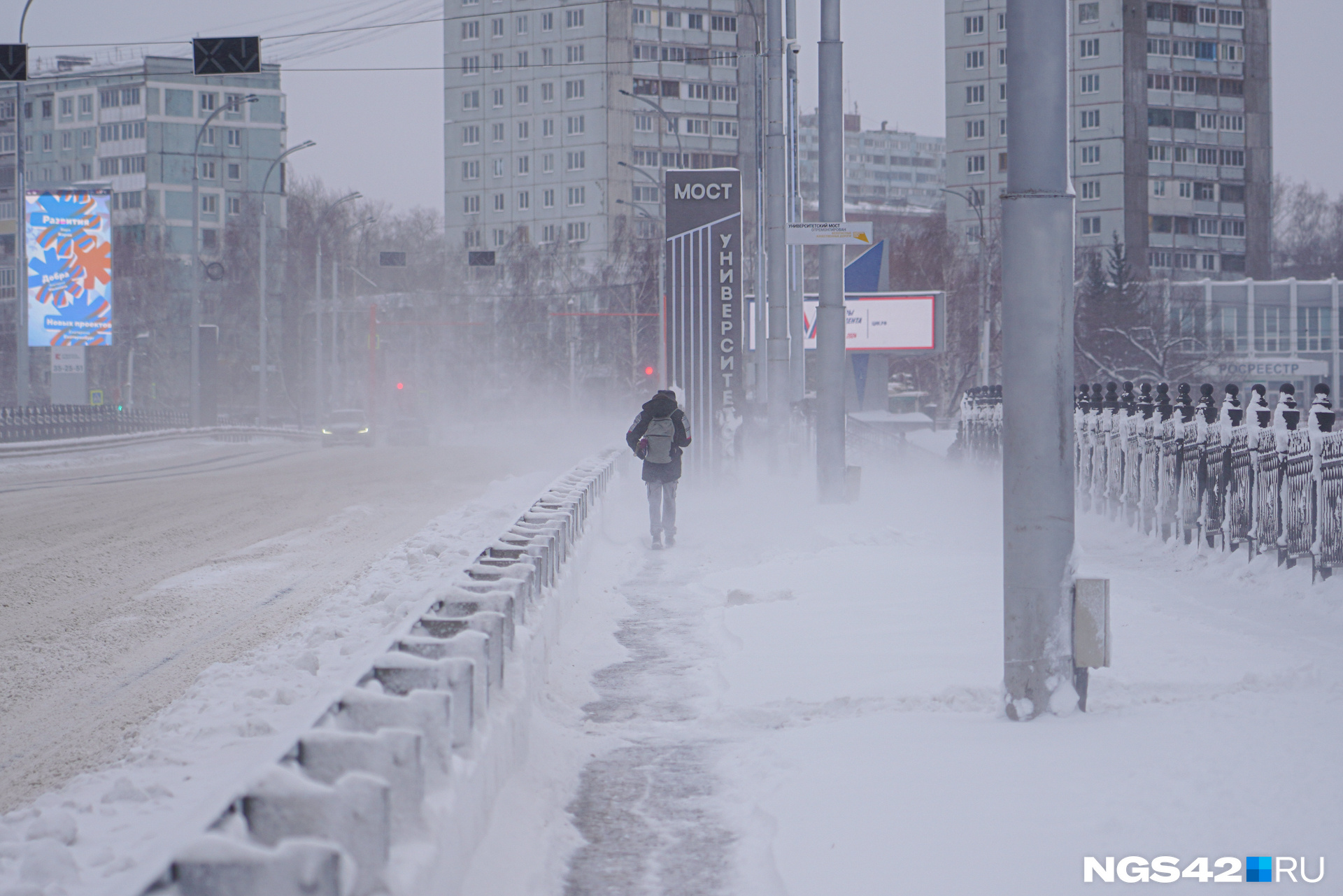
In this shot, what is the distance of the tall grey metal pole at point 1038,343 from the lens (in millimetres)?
6617

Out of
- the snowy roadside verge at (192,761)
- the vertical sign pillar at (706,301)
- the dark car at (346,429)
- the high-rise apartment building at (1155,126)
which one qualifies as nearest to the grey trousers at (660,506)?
the snowy roadside verge at (192,761)

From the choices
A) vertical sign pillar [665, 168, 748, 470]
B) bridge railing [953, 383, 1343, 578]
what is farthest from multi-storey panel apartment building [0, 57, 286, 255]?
bridge railing [953, 383, 1343, 578]

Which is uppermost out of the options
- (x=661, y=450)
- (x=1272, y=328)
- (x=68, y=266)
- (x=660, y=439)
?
(x=68, y=266)

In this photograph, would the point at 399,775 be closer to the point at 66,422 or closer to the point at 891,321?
the point at 66,422

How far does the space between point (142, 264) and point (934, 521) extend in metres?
86.9

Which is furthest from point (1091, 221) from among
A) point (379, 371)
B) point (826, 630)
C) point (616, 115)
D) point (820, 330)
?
point (826, 630)

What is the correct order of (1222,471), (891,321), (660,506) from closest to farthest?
(1222,471) → (660,506) → (891,321)

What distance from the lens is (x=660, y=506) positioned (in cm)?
1520

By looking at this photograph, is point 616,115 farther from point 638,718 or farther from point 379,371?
point 638,718

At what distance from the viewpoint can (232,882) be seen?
9.53 feet

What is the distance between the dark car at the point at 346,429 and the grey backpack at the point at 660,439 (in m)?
38.1

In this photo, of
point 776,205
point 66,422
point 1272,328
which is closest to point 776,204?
point 776,205

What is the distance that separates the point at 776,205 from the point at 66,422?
24.4 meters

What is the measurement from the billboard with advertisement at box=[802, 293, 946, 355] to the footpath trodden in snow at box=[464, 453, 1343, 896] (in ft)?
104
